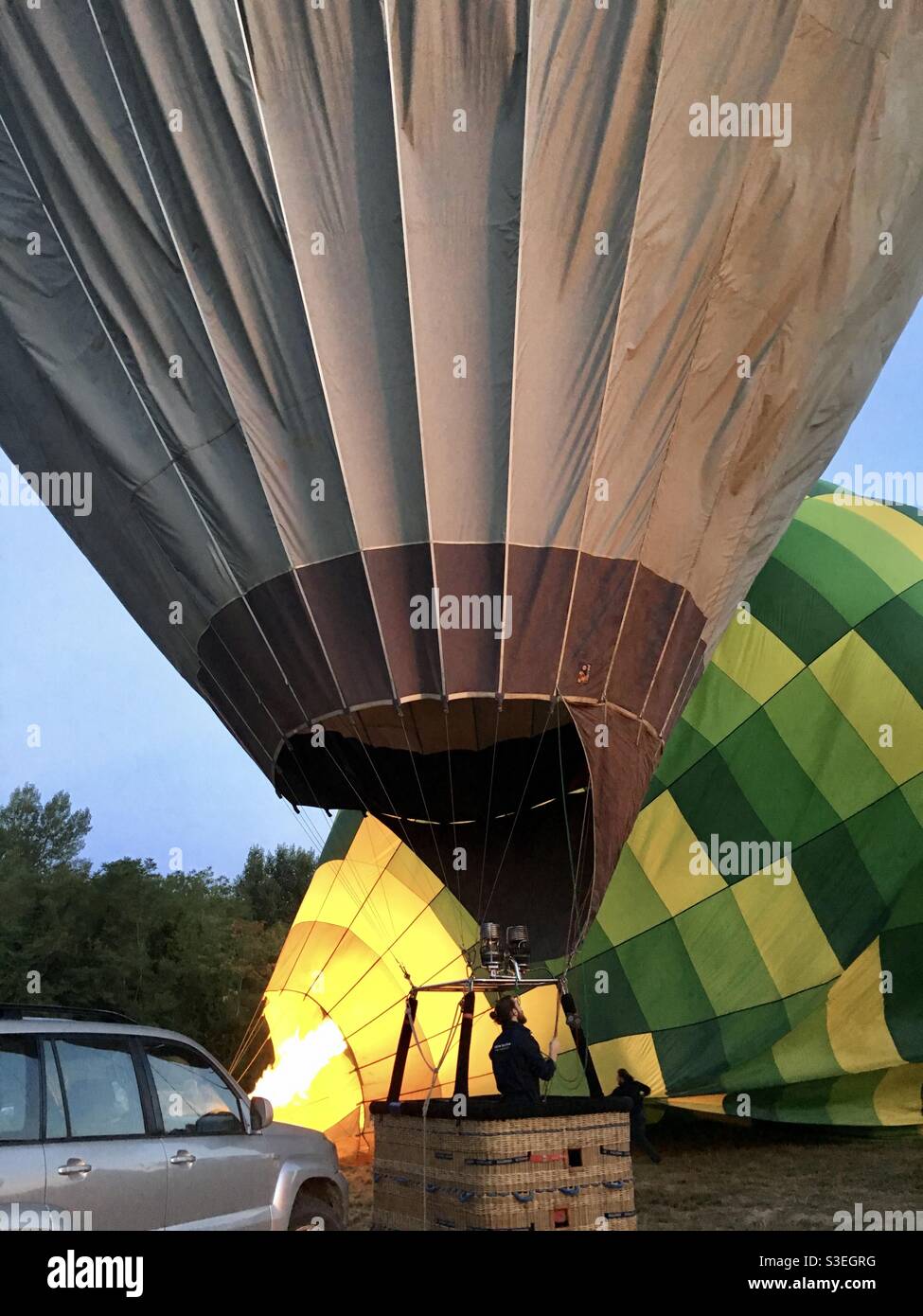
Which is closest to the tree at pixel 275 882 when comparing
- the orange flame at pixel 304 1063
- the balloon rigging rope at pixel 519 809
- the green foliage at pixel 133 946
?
the green foliage at pixel 133 946

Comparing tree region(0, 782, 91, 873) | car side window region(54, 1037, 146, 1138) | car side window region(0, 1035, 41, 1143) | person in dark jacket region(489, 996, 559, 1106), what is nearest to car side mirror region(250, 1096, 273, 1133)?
car side window region(54, 1037, 146, 1138)

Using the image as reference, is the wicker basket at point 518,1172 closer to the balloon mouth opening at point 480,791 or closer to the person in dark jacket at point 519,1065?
the person in dark jacket at point 519,1065

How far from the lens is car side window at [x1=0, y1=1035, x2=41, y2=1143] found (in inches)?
139

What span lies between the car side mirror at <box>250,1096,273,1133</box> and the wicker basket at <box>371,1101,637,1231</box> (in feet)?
1.97

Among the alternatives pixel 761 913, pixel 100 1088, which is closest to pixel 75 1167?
pixel 100 1088

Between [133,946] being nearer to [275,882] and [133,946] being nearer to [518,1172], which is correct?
[275,882]

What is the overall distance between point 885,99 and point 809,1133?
7.19m

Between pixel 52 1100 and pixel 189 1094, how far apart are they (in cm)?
76

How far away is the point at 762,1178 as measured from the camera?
8031mm

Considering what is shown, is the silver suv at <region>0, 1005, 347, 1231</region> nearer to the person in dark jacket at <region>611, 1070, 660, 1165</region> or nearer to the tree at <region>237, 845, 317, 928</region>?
the person in dark jacket at <region>611, 1070, 660, 1165</region>

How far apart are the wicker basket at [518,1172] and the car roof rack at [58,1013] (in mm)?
1283

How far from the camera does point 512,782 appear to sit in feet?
20.4

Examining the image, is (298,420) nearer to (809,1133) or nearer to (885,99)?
(885,99)

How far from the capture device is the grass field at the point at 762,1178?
6859 mm
